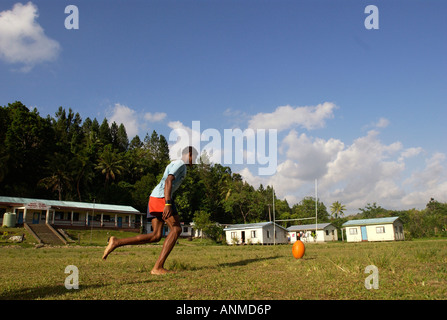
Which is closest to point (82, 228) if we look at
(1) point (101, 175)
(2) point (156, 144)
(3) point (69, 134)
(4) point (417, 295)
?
(1) point (101, 175)

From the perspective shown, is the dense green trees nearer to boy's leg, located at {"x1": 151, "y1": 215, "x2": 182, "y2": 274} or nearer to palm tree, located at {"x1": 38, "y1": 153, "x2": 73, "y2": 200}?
palm tree, located at {"x1": 38, "y1": 153, "x2": 73, "y2": 200}

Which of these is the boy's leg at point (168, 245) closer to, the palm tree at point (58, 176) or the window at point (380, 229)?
the window at point (380, 229)

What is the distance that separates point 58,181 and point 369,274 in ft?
172

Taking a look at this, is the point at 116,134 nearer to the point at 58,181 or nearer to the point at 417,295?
the point at 58,181

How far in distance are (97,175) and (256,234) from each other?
3192 centimetres

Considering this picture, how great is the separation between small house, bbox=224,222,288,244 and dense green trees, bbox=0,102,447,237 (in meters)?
5.90

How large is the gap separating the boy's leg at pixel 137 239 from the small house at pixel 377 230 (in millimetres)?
45306

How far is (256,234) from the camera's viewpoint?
43.8 meters

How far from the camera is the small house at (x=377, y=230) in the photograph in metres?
44.2

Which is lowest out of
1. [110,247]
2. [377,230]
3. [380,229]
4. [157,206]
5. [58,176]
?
[377,230]

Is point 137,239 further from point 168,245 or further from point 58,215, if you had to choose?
point 58,215

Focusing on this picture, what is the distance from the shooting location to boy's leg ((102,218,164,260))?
5781 millimetres

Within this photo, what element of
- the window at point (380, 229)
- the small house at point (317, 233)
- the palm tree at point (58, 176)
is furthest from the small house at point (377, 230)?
the palm tree at point (58, 176)

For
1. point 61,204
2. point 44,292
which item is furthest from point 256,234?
point 44,292
